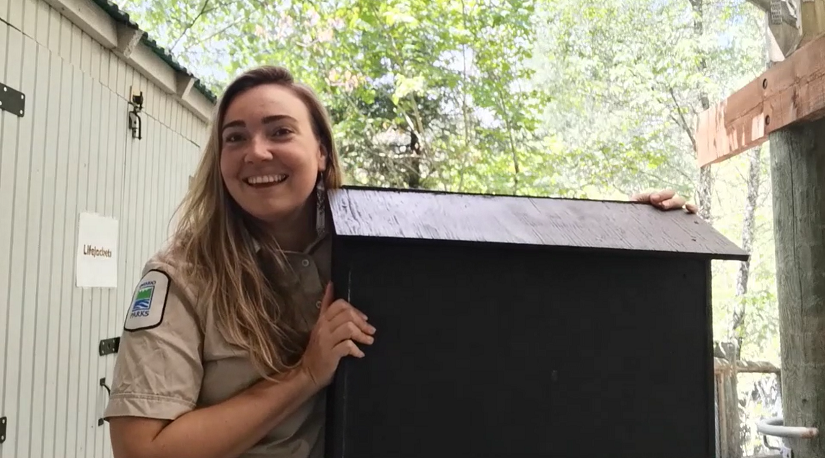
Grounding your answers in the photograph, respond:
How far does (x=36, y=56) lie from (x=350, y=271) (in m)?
1.86

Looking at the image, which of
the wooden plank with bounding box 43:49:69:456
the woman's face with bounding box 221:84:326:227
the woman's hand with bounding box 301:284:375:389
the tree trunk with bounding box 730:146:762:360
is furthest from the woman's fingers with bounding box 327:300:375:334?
the tree trunk with bounding box 730:146:762:360

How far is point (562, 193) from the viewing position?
23.9 ft

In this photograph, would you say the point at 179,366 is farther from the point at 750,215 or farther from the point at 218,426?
the point at 750,215

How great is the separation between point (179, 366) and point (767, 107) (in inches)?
80.5

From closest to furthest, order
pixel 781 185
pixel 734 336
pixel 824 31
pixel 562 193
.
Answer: pixel 824 31
pixel 781 185
pixel 562 193
pixel 734 336

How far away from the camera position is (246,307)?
1188mm

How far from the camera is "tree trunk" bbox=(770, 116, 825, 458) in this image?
6.74 ft

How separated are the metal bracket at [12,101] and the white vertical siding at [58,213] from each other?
0.09ft

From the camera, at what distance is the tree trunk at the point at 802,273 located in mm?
2055

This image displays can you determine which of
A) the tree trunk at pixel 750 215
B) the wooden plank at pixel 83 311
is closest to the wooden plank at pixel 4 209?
the wooden plank at pixel 83 311

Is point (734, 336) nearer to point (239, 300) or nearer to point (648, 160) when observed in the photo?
point (648, 160)

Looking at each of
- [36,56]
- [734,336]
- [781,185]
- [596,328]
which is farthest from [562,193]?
[596,328]

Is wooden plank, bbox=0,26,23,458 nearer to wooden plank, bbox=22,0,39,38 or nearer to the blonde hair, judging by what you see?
wooden plank, bbox=22,0,39,38

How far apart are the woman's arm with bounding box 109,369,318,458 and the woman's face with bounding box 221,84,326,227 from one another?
13.5 inches
